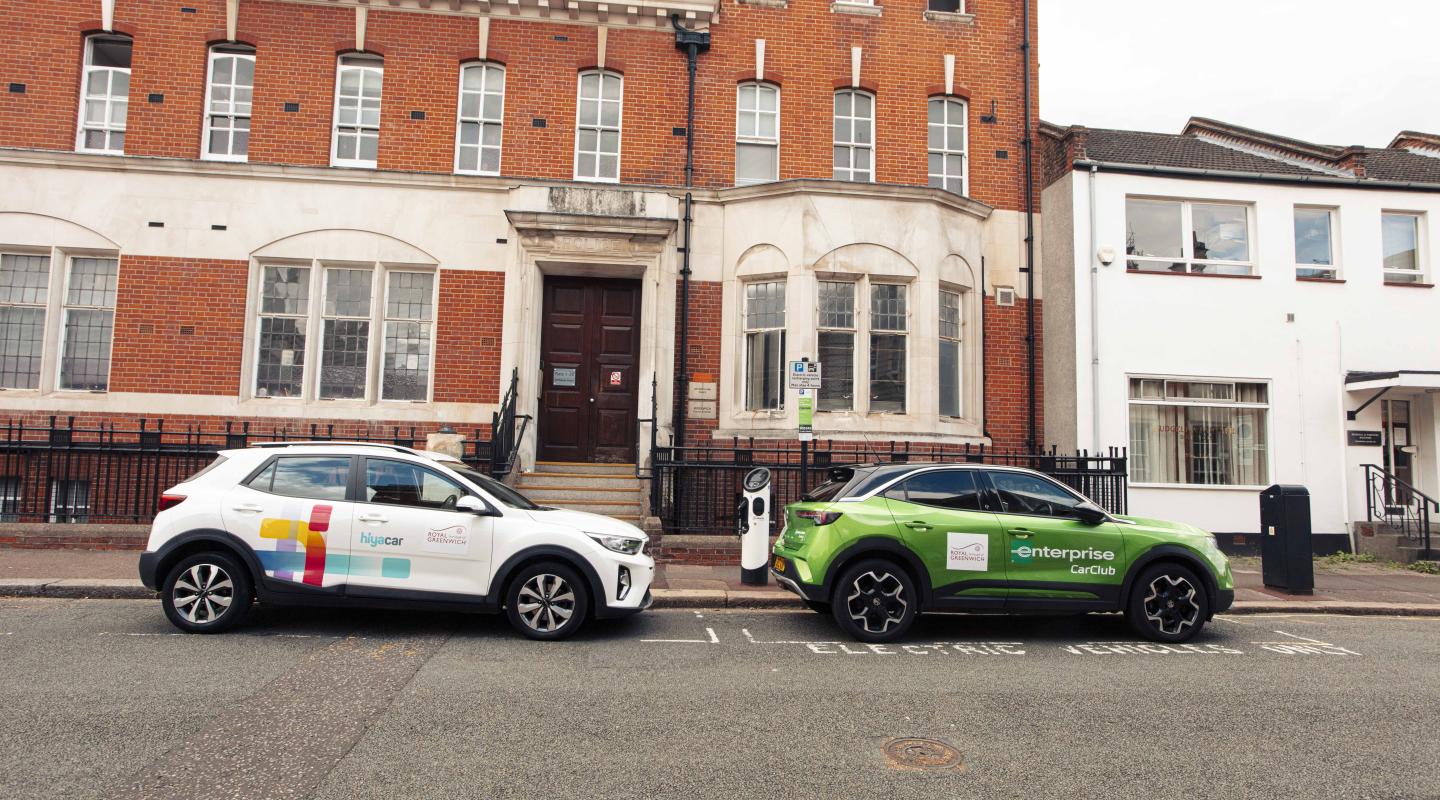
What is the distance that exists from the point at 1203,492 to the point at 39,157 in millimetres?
19043

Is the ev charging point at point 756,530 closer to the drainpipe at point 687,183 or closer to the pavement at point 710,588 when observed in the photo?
the pavement at point 710,588

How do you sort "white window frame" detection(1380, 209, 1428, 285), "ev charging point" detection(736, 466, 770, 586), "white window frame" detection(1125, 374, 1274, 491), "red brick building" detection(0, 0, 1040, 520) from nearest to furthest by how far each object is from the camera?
"ev charging point" detection(736, 466, 770, 586) < "red brick building" detection(0, 0, 1040, 520) < "white window frame" detection(1125, 374, 1274, 491) < "white window frame" detection(1380, 209, 1428, 285)

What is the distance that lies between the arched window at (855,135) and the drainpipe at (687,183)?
2.49 m

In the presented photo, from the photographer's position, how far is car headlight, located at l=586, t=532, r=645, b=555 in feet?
23.1

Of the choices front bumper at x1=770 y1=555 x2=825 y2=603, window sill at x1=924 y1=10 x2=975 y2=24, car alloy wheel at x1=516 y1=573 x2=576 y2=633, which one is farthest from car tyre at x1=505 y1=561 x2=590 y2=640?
window sill at x1=924 y1=10 x2=975 y2=24

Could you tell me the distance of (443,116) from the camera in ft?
44.8

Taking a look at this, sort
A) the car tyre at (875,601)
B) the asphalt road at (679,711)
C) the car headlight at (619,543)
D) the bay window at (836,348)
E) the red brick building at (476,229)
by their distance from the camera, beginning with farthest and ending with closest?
the bay window at (836,348) < the red brick building at (476,229) < the car tyre at (875,601) < the car headlight at (619,543) < the asphalt road at (679,711)

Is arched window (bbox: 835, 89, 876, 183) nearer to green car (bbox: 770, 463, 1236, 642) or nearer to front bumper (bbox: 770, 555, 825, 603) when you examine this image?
green car (bbox: 770, 463, 1236, 642)

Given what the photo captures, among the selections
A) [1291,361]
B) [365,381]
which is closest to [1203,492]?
[1291,361]

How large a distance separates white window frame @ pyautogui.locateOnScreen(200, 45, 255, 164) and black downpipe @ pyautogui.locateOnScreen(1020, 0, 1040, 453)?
1296 centimetres

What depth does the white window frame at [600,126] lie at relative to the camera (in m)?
13.9

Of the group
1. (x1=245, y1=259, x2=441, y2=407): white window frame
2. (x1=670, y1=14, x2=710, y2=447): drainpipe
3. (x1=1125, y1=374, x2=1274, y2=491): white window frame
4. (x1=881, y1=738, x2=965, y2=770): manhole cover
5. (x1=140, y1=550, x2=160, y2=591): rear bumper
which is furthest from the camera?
(x1=1125, y1=374, x2=1274, y2=491): white window frame

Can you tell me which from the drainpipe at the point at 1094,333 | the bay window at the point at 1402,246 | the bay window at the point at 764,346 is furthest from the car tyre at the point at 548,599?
the bay window at the point at 1402,246

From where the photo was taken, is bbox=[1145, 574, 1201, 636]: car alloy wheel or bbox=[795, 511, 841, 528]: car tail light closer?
bbox=[795, 511, 841, 528]: car tail light
